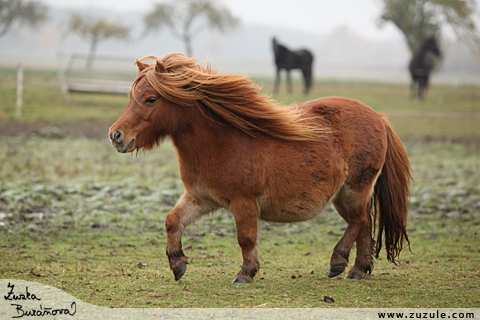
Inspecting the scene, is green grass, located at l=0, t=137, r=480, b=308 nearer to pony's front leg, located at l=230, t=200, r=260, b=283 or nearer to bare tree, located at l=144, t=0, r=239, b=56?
pony's front leg, located at l=230, t=200, r=260, b=283

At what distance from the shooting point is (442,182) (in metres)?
9.59

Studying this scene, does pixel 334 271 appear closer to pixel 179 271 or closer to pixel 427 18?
pixel 179 271

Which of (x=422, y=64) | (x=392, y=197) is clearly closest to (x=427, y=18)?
(x=422, y=64)

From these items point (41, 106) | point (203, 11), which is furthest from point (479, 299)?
point (203, 11)

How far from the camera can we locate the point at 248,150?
425 centimetres

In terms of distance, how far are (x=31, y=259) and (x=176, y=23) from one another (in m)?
56.8

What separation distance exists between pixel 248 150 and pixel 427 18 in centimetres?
3509

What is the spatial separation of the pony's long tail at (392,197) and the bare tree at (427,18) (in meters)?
31.7

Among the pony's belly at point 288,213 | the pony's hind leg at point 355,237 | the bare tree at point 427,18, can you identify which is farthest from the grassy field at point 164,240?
the bare tree at point 427,18

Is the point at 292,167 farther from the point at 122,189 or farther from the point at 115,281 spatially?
the point at 122,189

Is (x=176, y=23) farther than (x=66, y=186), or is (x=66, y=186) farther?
(x=176, y=23)

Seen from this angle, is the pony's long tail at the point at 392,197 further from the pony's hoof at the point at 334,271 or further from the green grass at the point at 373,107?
the green grass at the point at 373,107

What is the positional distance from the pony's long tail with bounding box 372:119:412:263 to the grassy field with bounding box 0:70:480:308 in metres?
0.34

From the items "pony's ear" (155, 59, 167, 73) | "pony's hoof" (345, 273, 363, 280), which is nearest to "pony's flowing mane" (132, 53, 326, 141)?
"pony's ear" (155, 59, 167, 73)
